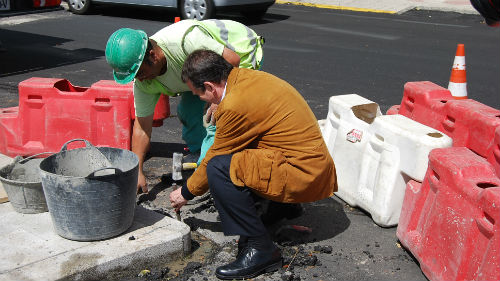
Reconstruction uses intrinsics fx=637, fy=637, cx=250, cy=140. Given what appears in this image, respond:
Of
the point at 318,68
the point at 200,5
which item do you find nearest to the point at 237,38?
the point at 318,68

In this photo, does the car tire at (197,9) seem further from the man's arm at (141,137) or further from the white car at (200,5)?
the man's arm at (141,137)

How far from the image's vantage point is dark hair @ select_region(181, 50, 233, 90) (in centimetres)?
373

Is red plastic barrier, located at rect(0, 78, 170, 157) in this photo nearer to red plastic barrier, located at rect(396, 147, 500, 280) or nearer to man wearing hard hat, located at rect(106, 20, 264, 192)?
man wearing hard hat, located at rect(106, 20, 264, 192)

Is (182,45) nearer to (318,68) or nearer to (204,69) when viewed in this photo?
(204,69)

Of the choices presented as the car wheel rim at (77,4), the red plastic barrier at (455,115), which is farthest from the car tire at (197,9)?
the red plastic barrier at (455,115)

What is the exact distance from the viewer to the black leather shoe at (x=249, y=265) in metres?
3.86

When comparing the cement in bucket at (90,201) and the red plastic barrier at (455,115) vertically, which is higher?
the red plastic barrier at (455,115)

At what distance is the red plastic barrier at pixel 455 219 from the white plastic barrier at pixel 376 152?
0.73 feet

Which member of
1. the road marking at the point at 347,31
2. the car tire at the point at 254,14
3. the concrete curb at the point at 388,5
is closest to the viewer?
the road marking at the point at 347,31

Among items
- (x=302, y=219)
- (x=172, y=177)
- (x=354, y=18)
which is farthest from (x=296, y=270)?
(x=354, y=18)

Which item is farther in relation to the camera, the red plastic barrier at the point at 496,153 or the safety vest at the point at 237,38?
the safety vest at the point at 237,38

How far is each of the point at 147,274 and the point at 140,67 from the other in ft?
4.75

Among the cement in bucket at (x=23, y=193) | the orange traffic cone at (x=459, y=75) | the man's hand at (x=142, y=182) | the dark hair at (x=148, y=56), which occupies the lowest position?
the man's hand at (x=142, y=182)

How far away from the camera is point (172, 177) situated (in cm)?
514
